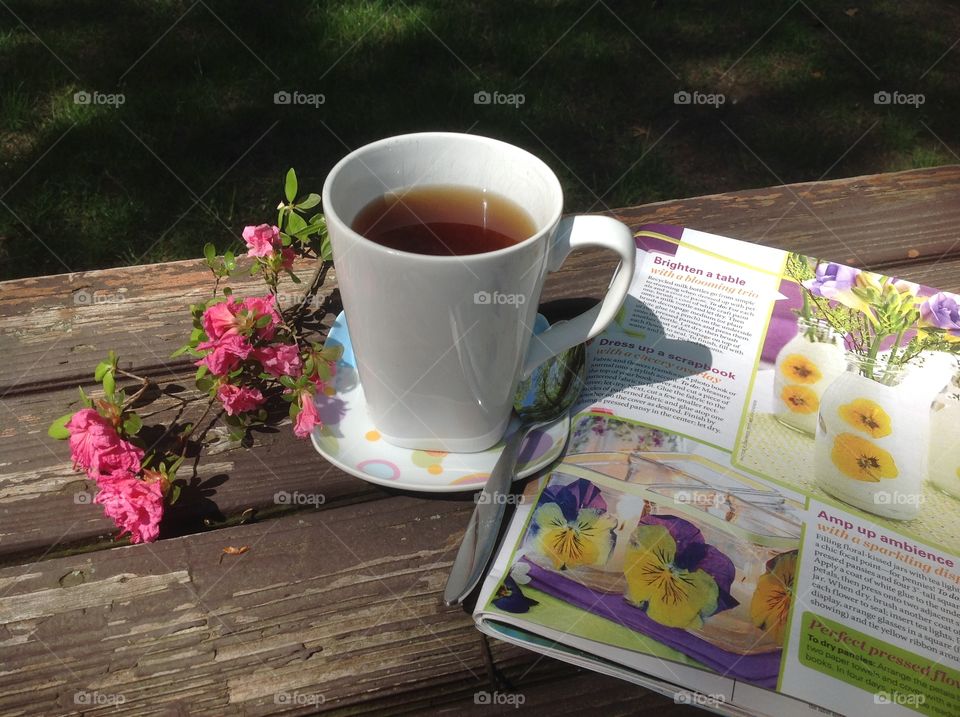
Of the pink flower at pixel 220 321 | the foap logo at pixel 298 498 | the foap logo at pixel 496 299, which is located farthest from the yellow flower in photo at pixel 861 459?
the pink flower at pixel 220 321

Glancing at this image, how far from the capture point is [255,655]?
0.57 m

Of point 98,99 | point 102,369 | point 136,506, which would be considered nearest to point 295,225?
point 102,369

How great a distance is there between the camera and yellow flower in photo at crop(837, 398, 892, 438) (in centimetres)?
74

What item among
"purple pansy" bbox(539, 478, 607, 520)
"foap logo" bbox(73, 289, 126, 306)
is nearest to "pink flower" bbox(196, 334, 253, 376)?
"foap logo" bbox(73, 289, 126, 306)

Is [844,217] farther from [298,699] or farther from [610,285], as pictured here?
[298,699]

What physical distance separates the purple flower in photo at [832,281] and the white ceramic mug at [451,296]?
1.06 feet

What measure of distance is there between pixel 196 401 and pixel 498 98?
1493mm

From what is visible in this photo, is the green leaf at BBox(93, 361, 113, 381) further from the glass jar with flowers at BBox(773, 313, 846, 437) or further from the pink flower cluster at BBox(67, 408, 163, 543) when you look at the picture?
the glass jar with flowers at BBox(773, 313, 846, 437)

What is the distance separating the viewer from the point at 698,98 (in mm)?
2115

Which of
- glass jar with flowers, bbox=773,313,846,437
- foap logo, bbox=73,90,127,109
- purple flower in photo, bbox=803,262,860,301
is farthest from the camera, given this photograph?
foap logo, bbox=73,90,127,109

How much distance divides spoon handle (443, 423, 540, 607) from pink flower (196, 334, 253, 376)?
0.88 feet

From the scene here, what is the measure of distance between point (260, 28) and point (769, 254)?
1.73 metres

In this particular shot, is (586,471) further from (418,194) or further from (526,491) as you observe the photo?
(418,194)

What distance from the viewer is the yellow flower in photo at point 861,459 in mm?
703
